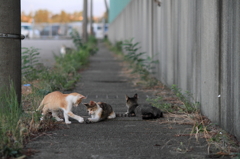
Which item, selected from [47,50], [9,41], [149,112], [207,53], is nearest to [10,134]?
[9,41]

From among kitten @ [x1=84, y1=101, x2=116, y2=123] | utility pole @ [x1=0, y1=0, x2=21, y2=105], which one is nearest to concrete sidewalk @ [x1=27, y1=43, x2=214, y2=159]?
kitten @ [x1=84, y1=101, x2=116, y2=123]

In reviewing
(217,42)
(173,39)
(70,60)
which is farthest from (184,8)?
(70,60)

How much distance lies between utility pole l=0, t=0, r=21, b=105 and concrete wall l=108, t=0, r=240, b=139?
2282 millimetres

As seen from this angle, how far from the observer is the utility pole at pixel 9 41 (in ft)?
15.6

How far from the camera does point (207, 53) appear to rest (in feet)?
17.1

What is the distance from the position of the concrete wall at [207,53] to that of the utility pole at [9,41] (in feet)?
7.49

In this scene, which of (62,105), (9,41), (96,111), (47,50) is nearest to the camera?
(9,41)

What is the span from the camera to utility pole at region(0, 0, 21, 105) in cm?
477

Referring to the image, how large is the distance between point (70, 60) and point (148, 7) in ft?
9.53

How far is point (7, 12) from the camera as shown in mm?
4785

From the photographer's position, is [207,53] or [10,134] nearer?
[10,134]

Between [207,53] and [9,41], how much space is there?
2.37 meters

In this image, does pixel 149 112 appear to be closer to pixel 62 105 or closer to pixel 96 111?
pixel 96 111

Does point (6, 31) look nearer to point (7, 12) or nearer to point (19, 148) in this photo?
point (7, 12)
